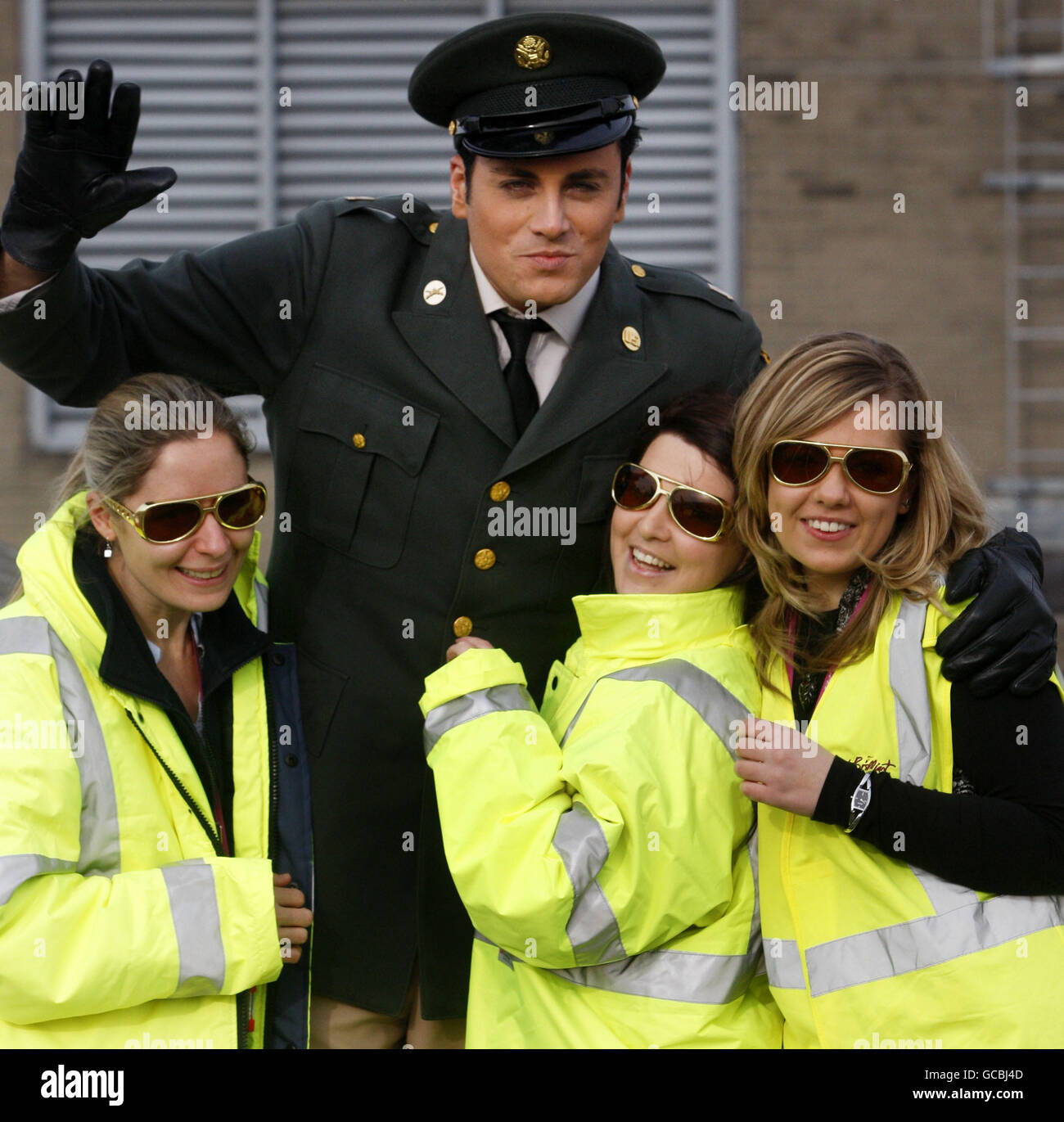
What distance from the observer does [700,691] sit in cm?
232

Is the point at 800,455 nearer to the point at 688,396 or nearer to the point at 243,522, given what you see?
the point at 688,396

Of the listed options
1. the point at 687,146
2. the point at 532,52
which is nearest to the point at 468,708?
the point at 532,52

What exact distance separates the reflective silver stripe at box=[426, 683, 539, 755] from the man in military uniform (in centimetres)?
34

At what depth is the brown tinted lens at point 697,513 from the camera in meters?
2.50

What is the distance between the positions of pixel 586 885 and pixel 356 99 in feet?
17.1

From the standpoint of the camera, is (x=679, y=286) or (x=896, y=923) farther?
(x=679, y=286)

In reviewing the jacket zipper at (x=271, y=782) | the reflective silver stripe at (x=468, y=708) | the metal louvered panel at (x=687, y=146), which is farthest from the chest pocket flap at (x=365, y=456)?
the metal louvered panel at (x=687, y=146)

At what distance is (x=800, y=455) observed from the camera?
7.83ft

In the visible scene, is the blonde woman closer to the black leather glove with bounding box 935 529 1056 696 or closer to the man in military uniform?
the black leather glove with bounding box 935 529 1056 696

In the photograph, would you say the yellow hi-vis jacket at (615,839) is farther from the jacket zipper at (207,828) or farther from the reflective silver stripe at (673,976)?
the jacket zipper at (207,828)

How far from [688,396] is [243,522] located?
0.89 m

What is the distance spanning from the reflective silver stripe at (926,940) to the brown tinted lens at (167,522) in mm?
1314

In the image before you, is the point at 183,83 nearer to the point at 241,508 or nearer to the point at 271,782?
the point at 241,508

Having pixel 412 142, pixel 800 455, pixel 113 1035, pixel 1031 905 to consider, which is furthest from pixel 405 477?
pixel 412 142
